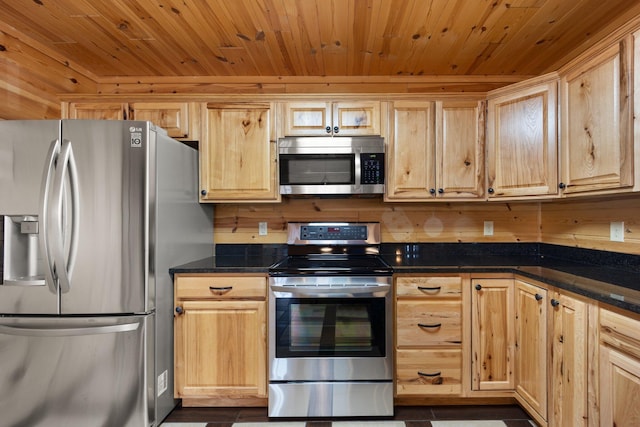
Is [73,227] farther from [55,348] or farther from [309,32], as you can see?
[309,32]

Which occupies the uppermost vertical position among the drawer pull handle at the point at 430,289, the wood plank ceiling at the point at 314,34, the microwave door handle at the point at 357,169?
the wood plank ceiling at the point at 314,34

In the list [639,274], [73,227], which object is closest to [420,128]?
[639,274]

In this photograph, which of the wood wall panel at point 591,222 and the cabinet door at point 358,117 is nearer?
the wood wall panel at point 591,222

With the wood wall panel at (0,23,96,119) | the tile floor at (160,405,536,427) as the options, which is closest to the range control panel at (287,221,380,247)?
the tile floor at (160,405,536,427)

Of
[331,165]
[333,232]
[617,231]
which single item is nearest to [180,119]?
[331,165]

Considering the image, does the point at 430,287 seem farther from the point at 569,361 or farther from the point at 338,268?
the point at 569,361

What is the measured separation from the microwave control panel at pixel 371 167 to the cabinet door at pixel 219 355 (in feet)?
3.93

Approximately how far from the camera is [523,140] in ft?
6.88

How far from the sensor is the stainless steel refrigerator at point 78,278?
1.66 meters

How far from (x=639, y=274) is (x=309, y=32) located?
93.6 inches

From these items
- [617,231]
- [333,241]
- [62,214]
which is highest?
[62,214]

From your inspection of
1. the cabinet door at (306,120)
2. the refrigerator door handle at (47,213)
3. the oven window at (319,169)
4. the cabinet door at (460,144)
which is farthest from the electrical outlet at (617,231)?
the refrigerator door handle at (47,213)

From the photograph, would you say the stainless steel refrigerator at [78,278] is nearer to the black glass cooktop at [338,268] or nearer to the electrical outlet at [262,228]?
the black glass cooktop at [338,268]

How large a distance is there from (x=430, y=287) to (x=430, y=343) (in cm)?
35
